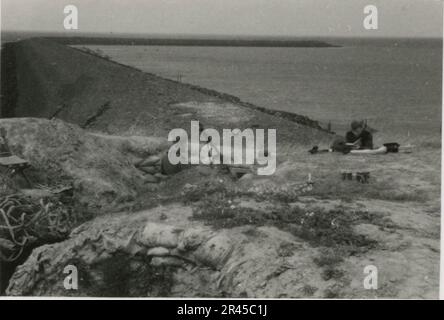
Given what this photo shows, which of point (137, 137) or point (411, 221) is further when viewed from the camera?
point (137, 137)

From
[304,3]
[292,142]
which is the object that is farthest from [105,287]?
[304,3]

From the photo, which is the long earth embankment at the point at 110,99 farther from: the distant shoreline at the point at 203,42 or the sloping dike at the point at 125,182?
the distant shoreline at the point at 203,42

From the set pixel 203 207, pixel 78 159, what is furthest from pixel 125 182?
pixel 203 207

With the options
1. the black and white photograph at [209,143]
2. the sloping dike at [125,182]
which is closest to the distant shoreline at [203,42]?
→ the black and white photograph at [209,143]

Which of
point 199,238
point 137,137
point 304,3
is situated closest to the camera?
point 199,238

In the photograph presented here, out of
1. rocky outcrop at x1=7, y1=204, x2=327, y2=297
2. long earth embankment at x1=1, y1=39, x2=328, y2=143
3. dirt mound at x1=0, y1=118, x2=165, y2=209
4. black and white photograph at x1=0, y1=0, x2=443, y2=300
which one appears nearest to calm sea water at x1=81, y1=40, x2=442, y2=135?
black and white photograph at x1=0, y1=0, x2=443, y2=300

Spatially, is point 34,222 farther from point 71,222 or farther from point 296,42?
point 296,42
